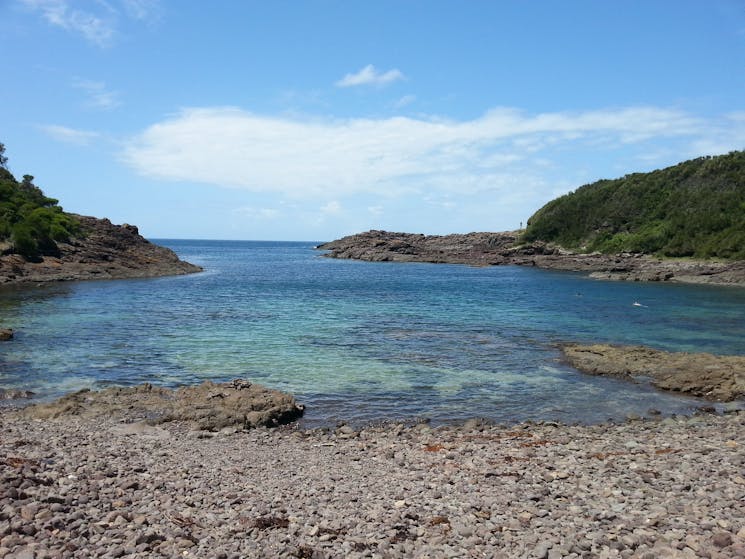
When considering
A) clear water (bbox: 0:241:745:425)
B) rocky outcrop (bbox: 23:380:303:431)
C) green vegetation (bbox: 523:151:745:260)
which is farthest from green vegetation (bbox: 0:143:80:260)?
green vegetation (bbox: 523:151:745:260)

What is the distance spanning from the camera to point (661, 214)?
3893 inches

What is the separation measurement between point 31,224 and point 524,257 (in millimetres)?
80732

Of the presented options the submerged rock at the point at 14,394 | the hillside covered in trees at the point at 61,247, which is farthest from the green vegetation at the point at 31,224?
the submerged rock at the point at 14,394

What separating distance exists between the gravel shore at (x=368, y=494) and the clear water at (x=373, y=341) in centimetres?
404

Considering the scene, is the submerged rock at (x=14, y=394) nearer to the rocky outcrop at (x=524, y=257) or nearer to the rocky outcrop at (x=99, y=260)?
the rocky outcrop at (x=99, y=260)

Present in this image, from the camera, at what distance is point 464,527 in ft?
30.9

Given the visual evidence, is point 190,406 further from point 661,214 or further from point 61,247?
point 661,214

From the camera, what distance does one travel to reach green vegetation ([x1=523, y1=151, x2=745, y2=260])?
8119 centimetres

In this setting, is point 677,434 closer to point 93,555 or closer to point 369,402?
point 369,402

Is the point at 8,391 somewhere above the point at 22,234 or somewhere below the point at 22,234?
below

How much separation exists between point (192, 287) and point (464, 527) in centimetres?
5628

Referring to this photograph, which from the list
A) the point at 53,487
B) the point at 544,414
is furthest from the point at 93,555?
the point at 544,414

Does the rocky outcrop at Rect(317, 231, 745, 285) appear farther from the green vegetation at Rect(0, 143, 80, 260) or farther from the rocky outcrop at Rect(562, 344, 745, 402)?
the green vegetation at Rect(0, 143, 80, 260)

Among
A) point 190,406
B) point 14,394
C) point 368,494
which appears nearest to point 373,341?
point 190,406
